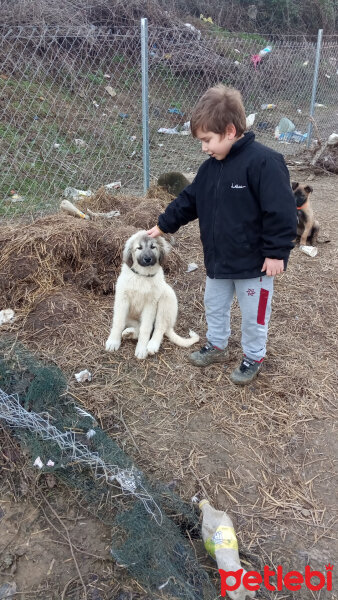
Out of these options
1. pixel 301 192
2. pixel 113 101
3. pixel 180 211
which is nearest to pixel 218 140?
pixel 180 211

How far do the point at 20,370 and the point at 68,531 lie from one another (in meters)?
1.17

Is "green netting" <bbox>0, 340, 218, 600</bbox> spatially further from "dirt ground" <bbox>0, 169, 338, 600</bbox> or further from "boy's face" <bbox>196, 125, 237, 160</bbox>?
"boy's face" <bbox>196, 125, 237, 160</bbox>

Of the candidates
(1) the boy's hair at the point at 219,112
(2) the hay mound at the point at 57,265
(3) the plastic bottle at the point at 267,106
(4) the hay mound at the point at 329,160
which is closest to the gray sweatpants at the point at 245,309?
(1) the boy's hair at the point at 219,112

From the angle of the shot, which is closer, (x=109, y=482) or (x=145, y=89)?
(x=109, y=482)

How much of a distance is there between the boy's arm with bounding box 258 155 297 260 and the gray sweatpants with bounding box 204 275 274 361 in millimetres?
317

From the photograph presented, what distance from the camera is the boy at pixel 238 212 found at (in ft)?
8.32

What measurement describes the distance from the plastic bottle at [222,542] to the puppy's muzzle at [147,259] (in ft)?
5.38

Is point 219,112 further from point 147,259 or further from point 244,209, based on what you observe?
point 147,259

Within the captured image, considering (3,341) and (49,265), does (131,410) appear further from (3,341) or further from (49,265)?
(49,265)

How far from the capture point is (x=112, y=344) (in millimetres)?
3527

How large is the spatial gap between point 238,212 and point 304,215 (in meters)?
3.30

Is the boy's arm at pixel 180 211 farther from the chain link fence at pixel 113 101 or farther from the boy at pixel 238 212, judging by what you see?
the chain link fence at pixel 113 101

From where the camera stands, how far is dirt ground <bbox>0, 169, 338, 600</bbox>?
2135 millimetres

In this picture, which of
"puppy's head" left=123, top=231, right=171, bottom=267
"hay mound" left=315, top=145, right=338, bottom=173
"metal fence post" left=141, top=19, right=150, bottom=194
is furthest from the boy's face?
"hay mound" left=315, top=145, right=338, bottom=173
